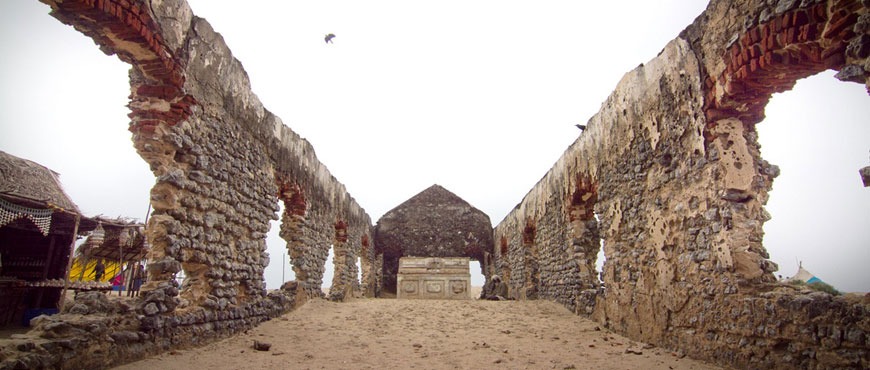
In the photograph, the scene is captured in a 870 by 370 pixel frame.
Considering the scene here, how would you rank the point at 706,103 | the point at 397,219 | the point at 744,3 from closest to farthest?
the point at 744,3 → the point at 706,103 → the point at 397,219

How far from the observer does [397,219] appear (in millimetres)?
18766

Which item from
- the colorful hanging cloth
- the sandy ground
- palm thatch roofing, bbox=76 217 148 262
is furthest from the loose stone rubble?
palm thatch roofing, bbox=76 217 148 262

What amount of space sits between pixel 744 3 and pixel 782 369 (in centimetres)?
296

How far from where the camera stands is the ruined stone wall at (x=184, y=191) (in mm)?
3438

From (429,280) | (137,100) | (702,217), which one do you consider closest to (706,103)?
(702,217)

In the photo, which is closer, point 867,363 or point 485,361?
point 867,363

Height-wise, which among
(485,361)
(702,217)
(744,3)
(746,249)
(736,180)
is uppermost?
(744,3)

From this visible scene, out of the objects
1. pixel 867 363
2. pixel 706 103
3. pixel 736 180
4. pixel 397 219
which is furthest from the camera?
pixel 397 219

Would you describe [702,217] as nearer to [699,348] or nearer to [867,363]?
[699,348]

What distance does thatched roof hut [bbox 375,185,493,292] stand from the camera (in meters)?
18.3

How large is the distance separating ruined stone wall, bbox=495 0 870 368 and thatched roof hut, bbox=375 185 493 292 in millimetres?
11391

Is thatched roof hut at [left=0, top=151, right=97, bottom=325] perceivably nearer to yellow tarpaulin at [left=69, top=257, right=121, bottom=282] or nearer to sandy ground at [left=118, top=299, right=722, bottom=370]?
yellow tarpaulin at [left=69, top=257, right=121, bottom=282]

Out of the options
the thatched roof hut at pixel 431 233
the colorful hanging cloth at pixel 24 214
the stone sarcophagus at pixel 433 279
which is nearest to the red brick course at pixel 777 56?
the colorful hanging cloth at pixel 24 214

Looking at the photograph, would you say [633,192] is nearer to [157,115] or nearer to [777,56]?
[777,56]
